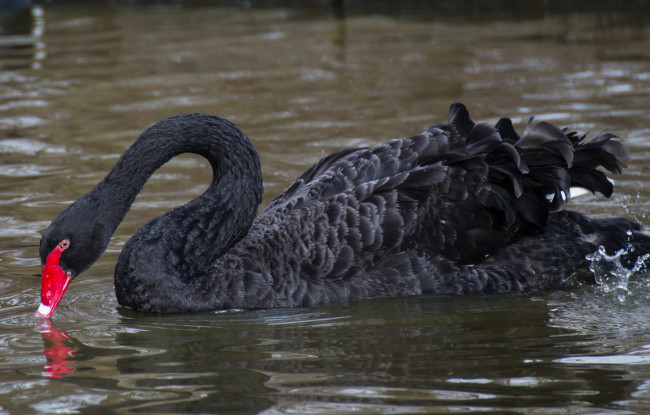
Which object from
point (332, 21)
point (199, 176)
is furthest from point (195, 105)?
point (332, 21)

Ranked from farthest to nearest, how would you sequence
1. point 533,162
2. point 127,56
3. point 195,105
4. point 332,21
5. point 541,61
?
point 332,21, point 127,56, point 541,61, point 195,105, point 533,162

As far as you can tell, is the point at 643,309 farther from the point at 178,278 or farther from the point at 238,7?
the point at 238,7

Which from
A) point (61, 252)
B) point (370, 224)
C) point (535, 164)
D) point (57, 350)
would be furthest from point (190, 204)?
point (535, 164)

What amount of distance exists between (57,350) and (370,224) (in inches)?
64.9

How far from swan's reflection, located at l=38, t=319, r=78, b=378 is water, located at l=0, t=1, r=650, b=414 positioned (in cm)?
2

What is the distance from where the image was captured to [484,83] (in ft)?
33.2

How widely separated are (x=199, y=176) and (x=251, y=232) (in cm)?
221

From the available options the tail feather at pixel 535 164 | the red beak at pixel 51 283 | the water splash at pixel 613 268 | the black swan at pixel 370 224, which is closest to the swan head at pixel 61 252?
the red beak at pixel 51 283

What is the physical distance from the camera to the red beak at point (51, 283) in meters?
4.85

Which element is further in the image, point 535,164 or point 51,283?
point 535,164

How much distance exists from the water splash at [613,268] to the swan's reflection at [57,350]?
269 cm

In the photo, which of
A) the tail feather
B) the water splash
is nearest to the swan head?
the tail feather

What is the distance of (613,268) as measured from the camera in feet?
17.9

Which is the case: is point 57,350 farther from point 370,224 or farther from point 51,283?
point 370,224
